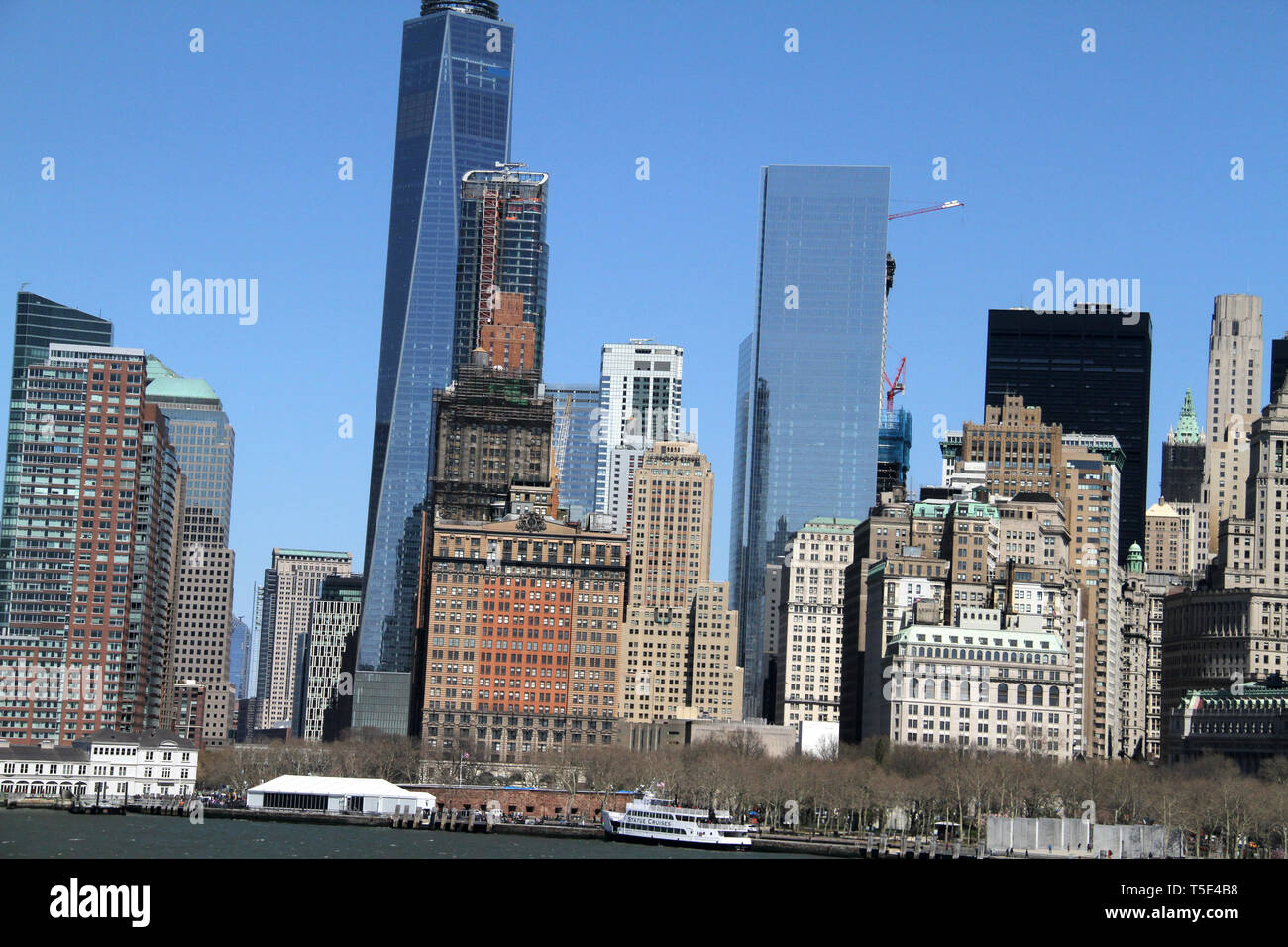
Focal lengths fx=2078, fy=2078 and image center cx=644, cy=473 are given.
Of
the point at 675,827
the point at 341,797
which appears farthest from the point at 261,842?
the point at 341,797

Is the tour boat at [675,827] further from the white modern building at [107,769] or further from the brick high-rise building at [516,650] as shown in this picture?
the brick high-rise building at [516,650]

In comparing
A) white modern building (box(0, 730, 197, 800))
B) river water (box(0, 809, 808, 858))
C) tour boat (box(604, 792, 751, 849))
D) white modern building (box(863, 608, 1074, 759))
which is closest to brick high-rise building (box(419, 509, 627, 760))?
white modern building (box(0, 730, 197, 800))

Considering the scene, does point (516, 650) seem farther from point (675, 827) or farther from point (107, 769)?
point (675, 827)

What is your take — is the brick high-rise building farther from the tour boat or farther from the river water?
the tour boat

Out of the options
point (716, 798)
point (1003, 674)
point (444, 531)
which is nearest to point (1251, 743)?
point (1003, 674)
